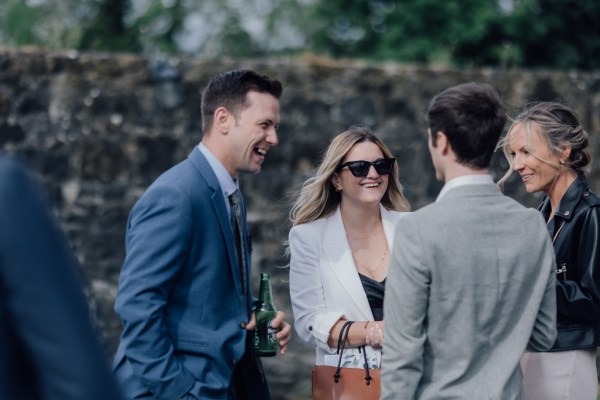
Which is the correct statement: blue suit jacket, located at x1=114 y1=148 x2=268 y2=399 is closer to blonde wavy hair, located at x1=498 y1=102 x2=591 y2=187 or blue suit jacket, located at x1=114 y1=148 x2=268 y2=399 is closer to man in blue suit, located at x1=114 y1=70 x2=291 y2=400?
man in blue suit, located at x1=114 y1=70 x2=291 y2=400

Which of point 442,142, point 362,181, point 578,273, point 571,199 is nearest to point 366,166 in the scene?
point 362,181

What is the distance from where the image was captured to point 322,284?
4.21 meters

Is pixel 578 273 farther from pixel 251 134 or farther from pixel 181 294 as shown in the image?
pixel 181 294

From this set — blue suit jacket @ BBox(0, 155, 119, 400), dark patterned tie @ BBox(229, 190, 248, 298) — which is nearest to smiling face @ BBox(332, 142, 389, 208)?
dark patterned tie @ BBox(229, 190, 248, 298)

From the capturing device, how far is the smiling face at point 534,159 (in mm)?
4027

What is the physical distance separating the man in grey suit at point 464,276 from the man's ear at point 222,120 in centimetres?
99

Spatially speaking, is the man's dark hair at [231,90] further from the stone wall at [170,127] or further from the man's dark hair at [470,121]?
the stone wall at [170,127]

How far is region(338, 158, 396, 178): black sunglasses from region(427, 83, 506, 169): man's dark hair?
3.70 feet

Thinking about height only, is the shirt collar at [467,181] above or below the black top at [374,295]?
above

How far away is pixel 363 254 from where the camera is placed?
14.2ft

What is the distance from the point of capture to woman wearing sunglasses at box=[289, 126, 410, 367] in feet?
13.4

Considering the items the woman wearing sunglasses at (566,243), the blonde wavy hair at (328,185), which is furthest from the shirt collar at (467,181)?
the blonde wavy hair at (328,185)

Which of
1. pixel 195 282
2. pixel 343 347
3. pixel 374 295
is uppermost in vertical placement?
pixel 195 282

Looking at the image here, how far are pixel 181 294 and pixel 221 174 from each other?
0.53 meters
